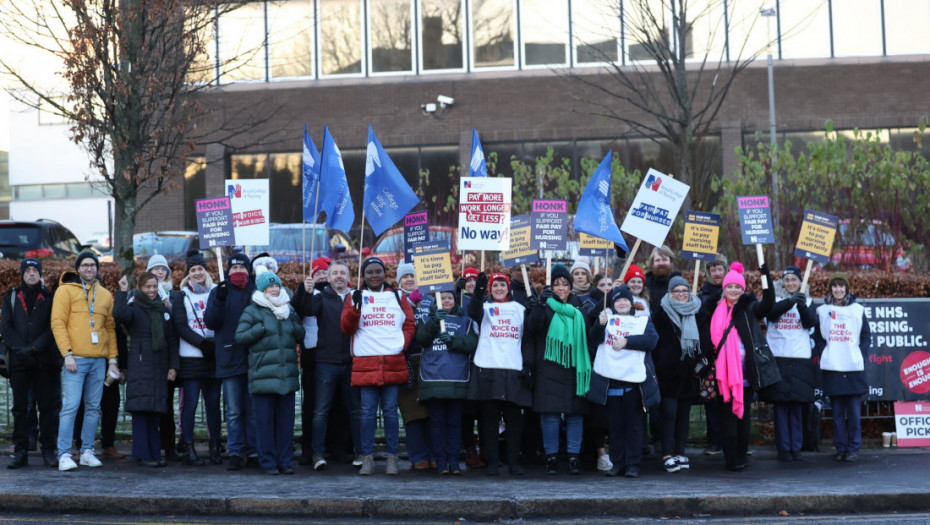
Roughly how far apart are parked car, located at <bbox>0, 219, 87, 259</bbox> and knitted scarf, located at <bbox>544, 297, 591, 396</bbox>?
49.1ft

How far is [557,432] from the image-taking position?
11008 mm

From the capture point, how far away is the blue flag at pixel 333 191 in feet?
40.1

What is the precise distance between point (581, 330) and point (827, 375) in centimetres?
265

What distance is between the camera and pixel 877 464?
11211 millimetres

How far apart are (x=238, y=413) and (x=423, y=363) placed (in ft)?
6.04

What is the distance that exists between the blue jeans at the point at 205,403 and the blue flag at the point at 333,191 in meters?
2.08

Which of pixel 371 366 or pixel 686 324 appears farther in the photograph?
pixel 686 324

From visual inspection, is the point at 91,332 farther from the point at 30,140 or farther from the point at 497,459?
the point at 30,140

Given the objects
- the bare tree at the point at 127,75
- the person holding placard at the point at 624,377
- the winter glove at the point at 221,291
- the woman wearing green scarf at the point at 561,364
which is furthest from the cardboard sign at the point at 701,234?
the bare tree at the point at 127,75

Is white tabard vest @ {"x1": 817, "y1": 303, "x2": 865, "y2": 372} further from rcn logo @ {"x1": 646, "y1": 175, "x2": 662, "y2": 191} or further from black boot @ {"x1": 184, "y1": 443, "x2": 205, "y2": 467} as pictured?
black boot @ {"x1": 184, "y1": 443, "x2": 205, "y2": 467}

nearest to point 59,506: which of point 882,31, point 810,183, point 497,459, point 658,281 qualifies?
point 497,459

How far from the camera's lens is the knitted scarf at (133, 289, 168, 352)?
36.3 ft

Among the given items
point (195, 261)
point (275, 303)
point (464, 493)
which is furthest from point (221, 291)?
point (464, 493)

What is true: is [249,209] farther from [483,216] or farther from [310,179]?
[483,216]
